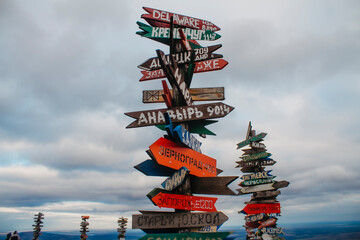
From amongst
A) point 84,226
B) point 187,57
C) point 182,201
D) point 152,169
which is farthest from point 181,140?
point 84,226

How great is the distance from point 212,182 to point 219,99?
2374mm

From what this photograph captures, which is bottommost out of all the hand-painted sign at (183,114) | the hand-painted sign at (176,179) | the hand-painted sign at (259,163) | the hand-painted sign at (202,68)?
the hand-painted sign at (176,179)

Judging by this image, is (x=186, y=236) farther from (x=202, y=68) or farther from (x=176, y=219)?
(x=202, y=68)

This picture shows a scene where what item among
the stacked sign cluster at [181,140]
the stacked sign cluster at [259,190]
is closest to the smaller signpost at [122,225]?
the stacked sign cluster at [259,190]

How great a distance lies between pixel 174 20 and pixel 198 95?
87.2 inches

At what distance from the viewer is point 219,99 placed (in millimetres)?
6609

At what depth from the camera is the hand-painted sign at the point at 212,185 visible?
16.6 ft

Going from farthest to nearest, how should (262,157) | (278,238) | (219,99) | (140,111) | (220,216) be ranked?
(262,157), (278,238), (219,99), (140,111), (220,216)

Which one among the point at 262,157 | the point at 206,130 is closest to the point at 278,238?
the point at 262,157

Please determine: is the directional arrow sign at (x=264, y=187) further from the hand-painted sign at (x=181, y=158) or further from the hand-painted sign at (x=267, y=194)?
the hand-painted sign at (x=181, y=158)

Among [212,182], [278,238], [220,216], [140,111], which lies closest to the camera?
[220,216]

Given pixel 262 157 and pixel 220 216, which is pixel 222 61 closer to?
pixel 220 216

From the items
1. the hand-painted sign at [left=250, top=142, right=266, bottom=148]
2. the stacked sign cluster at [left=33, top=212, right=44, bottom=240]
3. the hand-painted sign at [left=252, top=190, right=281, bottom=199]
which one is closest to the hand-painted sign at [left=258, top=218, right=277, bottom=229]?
the hand-painted sign at [left=252, top=190, right=281, bottom=199]

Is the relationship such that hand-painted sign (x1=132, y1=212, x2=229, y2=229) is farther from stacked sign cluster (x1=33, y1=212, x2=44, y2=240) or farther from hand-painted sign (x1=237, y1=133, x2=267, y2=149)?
stacked sign cluster (x1=33, y1=212, x2=44, y2=240)
